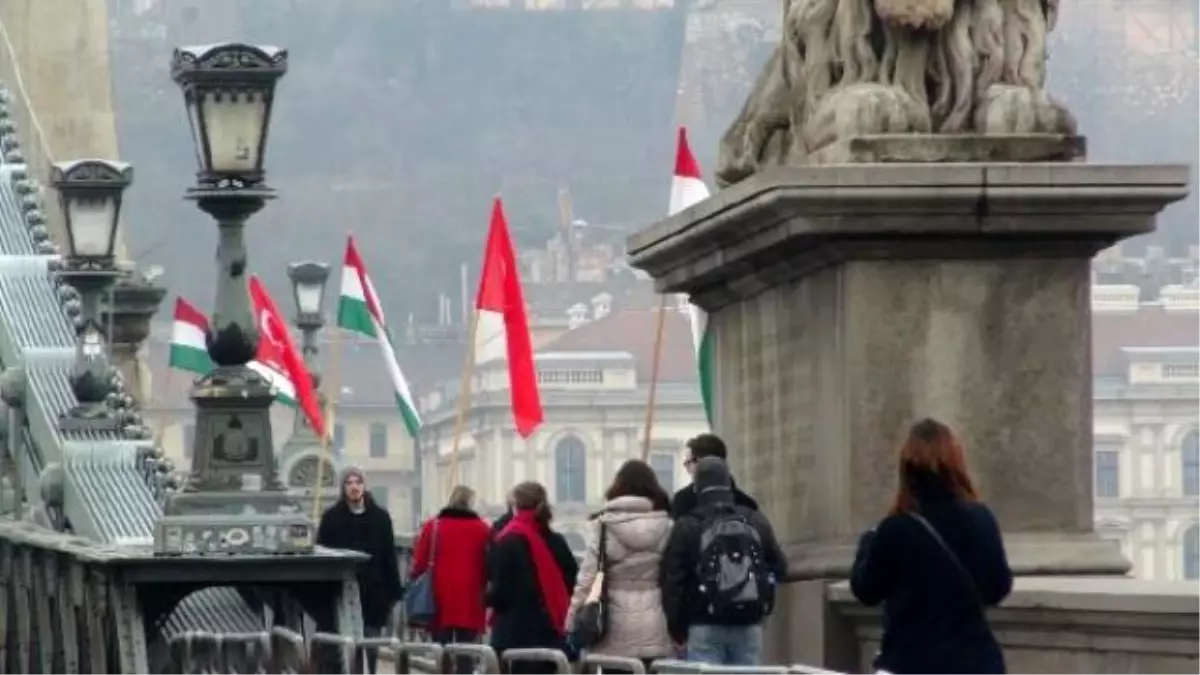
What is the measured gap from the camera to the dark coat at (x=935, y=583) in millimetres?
13047

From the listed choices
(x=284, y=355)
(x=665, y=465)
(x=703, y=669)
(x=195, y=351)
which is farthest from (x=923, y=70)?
(x=665, y=465)

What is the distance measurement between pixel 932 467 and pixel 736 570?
2.09 metres

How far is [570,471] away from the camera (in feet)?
568

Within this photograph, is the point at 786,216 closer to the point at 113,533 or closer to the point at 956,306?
the point at 956,306

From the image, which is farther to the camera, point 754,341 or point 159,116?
point 159,116

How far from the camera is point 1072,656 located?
13695mm

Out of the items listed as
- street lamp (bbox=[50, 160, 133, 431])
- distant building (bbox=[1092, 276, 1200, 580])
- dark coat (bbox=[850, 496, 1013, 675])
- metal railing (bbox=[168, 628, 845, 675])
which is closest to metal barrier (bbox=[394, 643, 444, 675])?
metal railing (bbox=[168, 628, 845, 675])

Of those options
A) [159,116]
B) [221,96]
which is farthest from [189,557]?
[159,116]

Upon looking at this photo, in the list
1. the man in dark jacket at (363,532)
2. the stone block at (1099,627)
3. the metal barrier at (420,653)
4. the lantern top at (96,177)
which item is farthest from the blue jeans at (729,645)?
the lantern top at (96,177)

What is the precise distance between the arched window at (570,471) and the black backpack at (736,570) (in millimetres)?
152912

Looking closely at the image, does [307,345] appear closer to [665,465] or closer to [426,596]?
[426,596]

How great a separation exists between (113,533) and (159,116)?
166m

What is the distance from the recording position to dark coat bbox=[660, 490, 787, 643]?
15.3 m

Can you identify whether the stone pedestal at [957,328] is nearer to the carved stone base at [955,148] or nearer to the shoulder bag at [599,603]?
the carved stone base at [955,148]
